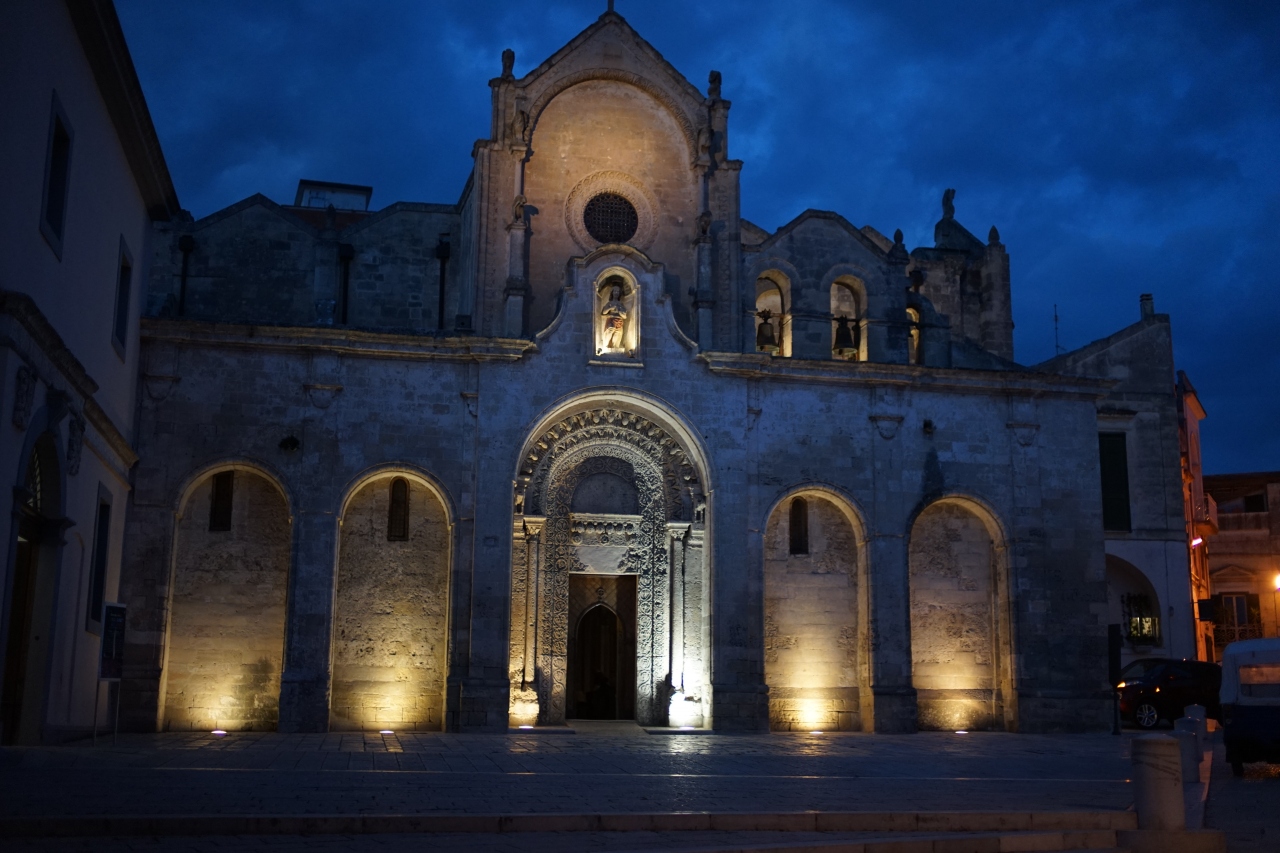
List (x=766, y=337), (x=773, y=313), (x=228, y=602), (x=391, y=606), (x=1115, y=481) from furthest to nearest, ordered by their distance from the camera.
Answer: (x=1115, y=481) < (x=766, y=337) < (x=773, y=313) < (x=391, y=606) < (x=228, y=602)

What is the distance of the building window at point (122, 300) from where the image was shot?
2083 cm

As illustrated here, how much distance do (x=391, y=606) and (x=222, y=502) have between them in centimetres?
381

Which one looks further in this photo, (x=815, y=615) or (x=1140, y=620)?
(x=1140, y=620)

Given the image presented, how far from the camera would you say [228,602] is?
23578 millimetres

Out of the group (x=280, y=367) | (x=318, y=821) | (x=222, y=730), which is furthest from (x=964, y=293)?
(x=318, y=821)

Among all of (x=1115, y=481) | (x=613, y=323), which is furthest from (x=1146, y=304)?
(x=613, y=323)

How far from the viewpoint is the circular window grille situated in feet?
89.0

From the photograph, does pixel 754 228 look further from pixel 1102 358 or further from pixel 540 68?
pixel 1102 358

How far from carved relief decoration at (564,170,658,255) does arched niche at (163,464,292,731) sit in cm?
832

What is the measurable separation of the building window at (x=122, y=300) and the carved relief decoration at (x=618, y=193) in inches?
357

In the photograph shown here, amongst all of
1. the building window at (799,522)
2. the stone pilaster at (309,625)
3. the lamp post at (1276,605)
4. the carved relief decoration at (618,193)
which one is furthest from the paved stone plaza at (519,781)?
the lamp post at (1276,605)

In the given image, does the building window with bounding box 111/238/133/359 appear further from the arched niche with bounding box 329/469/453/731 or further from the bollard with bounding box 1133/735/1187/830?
the bollard with bounding box 1133/735/1187/830

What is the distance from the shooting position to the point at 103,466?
20.4 meters

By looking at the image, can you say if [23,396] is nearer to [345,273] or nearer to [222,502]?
[222,502]
